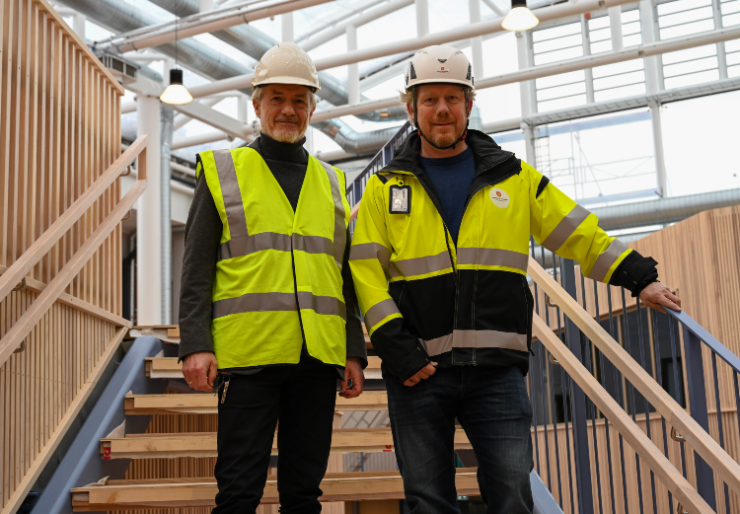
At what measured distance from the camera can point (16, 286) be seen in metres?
3.17

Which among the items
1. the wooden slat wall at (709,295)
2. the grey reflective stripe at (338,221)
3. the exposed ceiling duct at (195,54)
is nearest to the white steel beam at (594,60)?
the exposed ceiling duct at (195,54)

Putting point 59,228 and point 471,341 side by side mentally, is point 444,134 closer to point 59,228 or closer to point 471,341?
point 471,341

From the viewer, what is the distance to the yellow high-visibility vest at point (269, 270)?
220 cm

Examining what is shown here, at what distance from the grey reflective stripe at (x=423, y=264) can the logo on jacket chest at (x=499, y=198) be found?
211 mm

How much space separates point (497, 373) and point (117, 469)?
2238mm

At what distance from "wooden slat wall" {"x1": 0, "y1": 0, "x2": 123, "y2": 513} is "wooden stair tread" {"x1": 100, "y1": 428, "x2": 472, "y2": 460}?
0.28 metres

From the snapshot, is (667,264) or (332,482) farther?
(667,264)

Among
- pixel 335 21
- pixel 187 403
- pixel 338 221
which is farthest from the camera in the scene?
pixel 335 21

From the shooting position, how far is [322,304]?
2.31 m

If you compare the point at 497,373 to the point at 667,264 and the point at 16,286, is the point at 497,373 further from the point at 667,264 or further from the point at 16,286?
the point at 667,264

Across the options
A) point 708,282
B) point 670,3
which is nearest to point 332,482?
point 708,282

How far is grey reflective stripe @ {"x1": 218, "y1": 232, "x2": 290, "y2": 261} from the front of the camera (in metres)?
2.28

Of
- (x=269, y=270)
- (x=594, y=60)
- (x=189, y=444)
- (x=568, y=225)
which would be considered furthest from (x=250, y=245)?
(x=594, y=60)

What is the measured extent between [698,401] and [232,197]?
1.64 m
